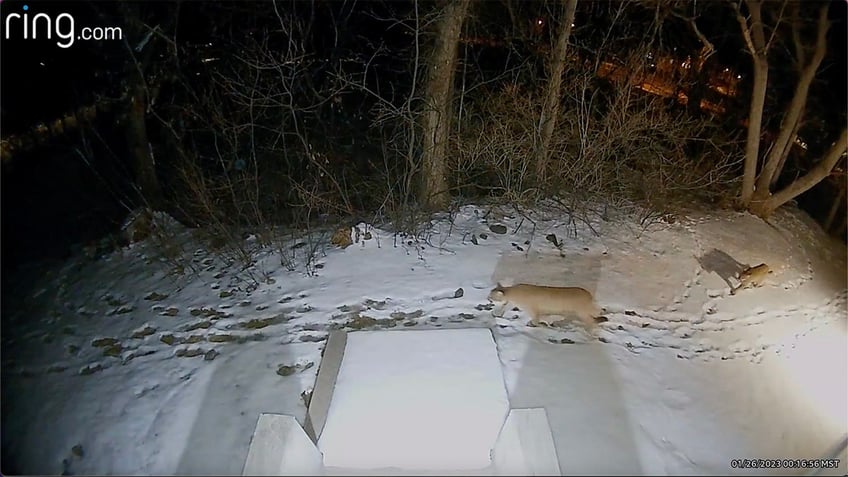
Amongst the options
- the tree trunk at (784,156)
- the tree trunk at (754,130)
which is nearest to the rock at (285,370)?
the tree trunk at (754,130)

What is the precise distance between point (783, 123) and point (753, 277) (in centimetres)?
270

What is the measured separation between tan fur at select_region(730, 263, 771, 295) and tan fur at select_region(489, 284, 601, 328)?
60.8 inches

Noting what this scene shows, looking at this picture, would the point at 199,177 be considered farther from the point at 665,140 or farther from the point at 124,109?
the point at 665,140

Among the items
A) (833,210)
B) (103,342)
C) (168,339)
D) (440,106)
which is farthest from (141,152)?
(833,210)

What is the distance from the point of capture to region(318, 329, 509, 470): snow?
2.66 metres

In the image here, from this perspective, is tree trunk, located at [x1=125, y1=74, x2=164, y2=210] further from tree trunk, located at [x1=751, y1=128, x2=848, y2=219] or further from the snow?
tree trunk, located at [x1=751, y1=128, x2=848, y2=219]

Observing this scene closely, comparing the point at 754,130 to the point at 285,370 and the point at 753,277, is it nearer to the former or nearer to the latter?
the point at 753,277

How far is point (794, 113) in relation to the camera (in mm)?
6551

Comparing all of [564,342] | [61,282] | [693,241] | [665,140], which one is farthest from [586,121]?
[61,282]

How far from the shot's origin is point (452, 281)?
15.8 feet

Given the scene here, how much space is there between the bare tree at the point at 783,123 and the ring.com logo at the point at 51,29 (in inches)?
248

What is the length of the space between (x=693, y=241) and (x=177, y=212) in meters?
5.46

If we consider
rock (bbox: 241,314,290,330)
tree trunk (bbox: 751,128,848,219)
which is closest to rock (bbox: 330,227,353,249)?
rock (bbox: 241,314,290,330)

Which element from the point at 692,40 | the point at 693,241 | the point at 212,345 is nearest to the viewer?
the point at 212,345
